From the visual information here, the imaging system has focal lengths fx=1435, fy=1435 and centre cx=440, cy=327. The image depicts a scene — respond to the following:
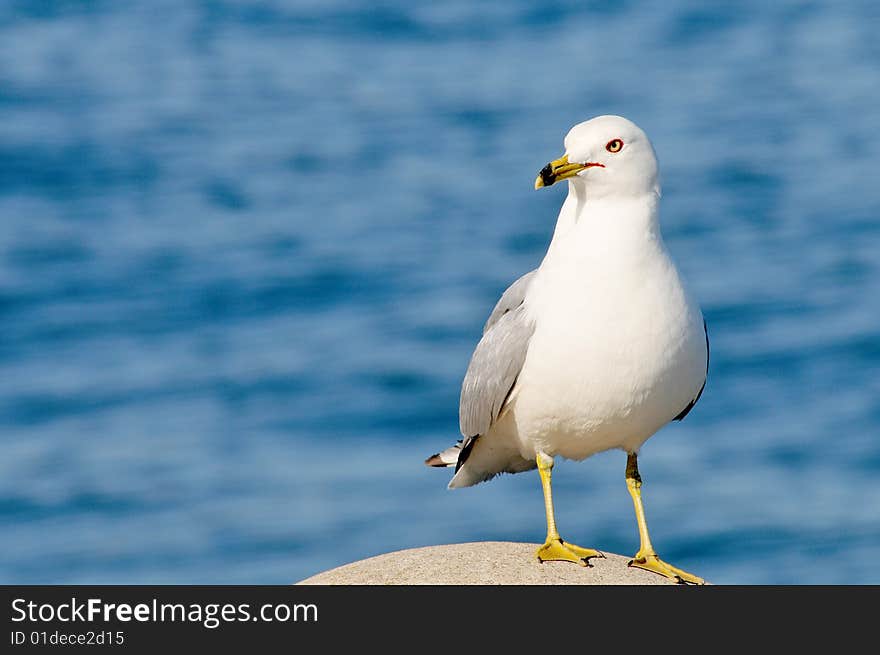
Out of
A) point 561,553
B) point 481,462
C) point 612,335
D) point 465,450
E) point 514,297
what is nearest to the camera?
point 612,335

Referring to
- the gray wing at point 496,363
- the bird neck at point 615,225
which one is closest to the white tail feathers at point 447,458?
the gray wing at point 496,363

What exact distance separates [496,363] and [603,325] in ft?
3.07

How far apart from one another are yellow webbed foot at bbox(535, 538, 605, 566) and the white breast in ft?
2.29

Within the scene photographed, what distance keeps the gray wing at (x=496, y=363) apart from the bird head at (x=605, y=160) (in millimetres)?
948

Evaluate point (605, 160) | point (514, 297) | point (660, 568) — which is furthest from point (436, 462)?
point (605, 160)

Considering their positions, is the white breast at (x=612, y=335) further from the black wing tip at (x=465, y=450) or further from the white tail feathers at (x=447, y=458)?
the white tail feathers at (x=447, y=458)

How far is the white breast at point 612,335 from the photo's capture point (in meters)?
8.59

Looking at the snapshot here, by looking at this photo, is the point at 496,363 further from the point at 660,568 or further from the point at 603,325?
the point at 660,568

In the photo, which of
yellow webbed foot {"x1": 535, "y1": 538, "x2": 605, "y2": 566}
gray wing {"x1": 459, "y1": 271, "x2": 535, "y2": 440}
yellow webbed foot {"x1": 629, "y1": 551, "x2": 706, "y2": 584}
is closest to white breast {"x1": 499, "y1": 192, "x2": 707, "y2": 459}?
gray wing {"x1": 459, "y1": 271, "x2": 535, "y2": 440}

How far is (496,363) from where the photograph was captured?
9.26 m

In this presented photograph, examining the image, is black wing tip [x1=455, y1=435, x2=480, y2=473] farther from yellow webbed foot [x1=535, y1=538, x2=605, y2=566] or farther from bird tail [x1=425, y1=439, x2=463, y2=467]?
yellow webbed foot [x1=535, y1=538, x2=605, y2=566]

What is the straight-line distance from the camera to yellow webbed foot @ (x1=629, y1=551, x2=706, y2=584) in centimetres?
890

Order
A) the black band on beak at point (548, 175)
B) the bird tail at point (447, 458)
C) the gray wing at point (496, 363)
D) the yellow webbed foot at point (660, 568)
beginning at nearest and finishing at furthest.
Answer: the black band on beak at point (548, 175) → the yellow webbed foot at point (660, 568) → the gray wing at point (496, 363) → the bird tail at point (447, 458)

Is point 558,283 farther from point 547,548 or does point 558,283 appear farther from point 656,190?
point 547,548
